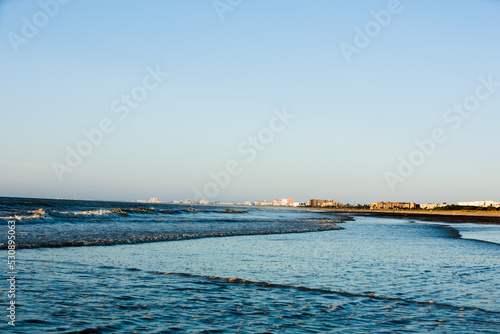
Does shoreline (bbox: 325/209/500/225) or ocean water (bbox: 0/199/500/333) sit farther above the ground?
ocean water (bbox: 0/199/500/333)

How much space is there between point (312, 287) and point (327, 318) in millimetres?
2642

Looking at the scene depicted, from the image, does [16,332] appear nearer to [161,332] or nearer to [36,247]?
[161,332]

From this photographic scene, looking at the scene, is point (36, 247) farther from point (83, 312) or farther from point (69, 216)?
point (69, 216)

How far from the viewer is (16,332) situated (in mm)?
6398

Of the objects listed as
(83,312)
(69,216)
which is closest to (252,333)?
(83,312)

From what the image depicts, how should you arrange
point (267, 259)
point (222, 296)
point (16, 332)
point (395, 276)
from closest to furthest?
point (16, 332)
point (222, 296)
point (395, 276)
point (267, 259)

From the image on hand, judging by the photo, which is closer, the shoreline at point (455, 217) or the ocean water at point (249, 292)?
the ocean water at point (249, 292)

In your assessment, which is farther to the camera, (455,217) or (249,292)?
(455,217)

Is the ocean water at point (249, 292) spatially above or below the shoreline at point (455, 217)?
above

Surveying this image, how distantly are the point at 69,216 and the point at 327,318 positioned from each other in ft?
113

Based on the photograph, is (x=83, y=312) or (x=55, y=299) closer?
(x=83, y=312)

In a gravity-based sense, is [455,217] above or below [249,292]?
below

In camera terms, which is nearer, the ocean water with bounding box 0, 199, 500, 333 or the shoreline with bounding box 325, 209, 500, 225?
the ocean water with bounding box 0, 199, 500, 333

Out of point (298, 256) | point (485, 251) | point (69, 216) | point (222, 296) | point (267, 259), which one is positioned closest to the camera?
point (222, 296)
